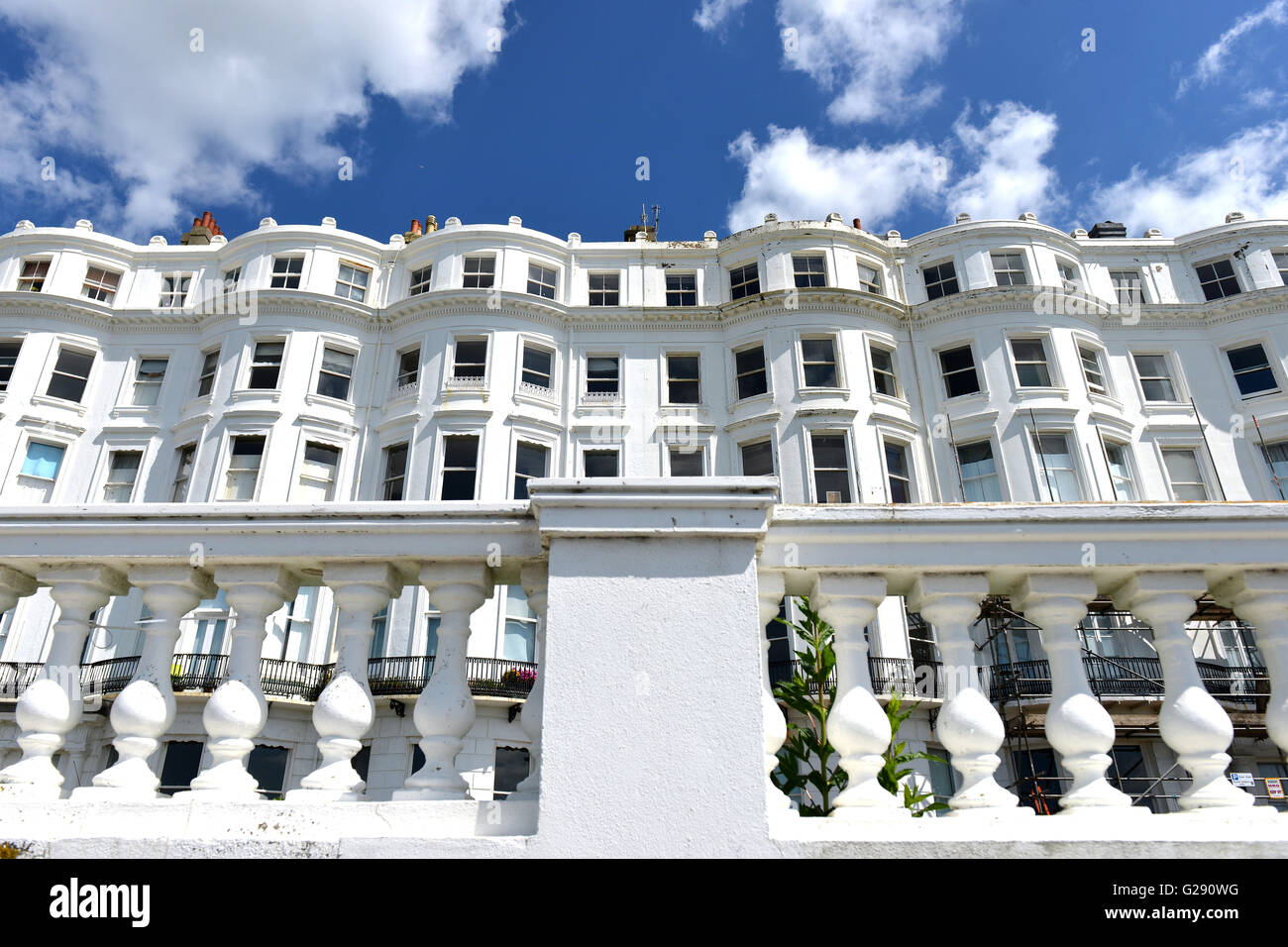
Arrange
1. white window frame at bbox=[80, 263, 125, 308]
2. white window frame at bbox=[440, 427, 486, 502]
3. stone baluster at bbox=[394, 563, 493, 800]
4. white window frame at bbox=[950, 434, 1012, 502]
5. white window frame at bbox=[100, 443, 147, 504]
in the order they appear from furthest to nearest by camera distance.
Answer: white window frame at bbox=[80, 263, 125, 308]
white window frame at bbox=[100, 443, 147, 504]
white window frame at bbox=[950, 434, 1012, 502]
white window frame at bbox=[440, 427, 486, 502]
stone baluster at bbox=[394, 563, 493, 800]

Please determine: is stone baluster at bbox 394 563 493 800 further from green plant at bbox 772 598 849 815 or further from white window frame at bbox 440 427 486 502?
white window frame at bbox 440 427 486 502

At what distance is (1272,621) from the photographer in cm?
294

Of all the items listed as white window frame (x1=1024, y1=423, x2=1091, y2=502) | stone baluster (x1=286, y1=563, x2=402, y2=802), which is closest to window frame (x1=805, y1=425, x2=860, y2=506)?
white window frame (x1=1024, y1=423, x2=1091, y2=502)

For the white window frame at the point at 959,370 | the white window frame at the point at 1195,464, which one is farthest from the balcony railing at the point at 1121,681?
the white window frame at the point at 959,370

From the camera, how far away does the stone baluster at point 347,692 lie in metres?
2.85

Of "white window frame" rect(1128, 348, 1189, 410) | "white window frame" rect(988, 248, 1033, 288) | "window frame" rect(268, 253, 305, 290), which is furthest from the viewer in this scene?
"window frame" rect(268, 253, 305, 290)

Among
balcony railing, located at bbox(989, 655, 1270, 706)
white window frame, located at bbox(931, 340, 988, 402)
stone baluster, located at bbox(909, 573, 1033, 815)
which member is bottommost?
stone baluster, located at bbox(909, 573, 1033, 815)

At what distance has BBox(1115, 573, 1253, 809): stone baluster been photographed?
2777mm

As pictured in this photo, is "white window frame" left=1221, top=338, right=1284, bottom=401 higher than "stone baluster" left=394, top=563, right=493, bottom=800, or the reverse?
"white window frame" left=1221, top=338, right=1284, bottom=401

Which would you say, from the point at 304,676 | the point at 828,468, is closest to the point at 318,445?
the point at 304,676

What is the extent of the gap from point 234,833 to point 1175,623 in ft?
10.2

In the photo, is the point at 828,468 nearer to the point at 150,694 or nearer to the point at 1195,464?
the point at 1195,464

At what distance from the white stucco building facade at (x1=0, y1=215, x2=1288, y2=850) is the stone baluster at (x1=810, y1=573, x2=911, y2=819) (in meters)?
17.4

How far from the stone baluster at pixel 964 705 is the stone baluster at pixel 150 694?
2.52 meters
